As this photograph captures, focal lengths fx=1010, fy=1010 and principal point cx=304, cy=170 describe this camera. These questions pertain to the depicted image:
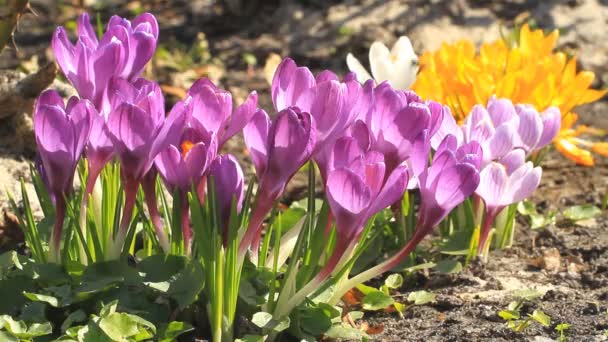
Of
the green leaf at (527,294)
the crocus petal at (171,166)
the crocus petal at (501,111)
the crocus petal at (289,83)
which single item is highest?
the crocus petal at (289,83)

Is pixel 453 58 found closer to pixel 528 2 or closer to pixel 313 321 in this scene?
pixel 313 321

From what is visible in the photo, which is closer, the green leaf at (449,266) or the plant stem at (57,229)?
the plant stem at (57,229)

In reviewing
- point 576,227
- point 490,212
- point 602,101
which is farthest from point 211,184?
point 602,101

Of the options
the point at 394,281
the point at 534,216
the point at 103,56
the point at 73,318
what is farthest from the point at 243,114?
the point at 534,216

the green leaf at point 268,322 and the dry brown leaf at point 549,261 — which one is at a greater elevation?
the green leaf at point 268,322

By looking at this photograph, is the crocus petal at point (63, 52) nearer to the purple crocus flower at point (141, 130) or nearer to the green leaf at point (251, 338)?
the purple crocus flower at point (141, 130)

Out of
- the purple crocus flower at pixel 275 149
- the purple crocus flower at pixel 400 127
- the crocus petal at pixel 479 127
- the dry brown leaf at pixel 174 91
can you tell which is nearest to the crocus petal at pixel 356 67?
the crocus petal at pixel 479 127

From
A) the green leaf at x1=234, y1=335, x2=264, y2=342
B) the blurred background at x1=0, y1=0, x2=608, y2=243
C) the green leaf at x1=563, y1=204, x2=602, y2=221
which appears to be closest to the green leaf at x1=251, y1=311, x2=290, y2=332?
the green leaf at x1=234, y1=335, x2=264, y2=342
